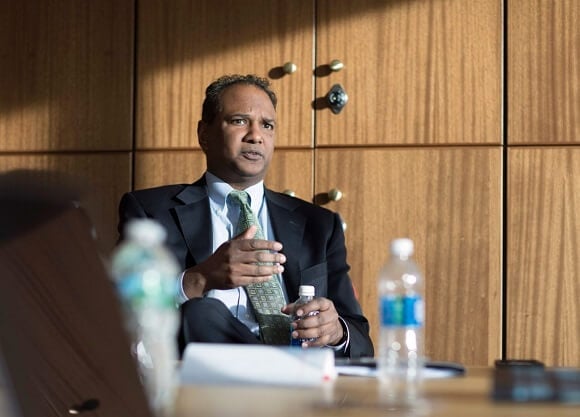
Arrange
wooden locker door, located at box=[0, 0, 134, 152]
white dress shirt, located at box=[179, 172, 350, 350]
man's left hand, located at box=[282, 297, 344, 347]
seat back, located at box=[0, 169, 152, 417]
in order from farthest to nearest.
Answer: wooden locker door, located at box=[0, 0, 134, 152] < white dress shirt, located at box=[179, 172, 350, 350] < man's left hand, located at box=[282, 297, 344, 347] < seat back, located at box=[0, 169, 152, 417]

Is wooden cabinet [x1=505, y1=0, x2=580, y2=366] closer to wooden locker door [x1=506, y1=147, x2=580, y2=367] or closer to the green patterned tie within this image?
wooden locker door [x1=506, y1=147, x2=580, y2=367]

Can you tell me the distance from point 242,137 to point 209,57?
0.54 meters

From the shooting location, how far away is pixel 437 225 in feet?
11.0

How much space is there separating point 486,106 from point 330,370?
2.13 metres

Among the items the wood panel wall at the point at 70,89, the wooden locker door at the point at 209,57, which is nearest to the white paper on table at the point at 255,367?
the wooden locker door at the point at 209,57

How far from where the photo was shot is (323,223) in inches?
124

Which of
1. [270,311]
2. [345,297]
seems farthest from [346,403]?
[345,297]

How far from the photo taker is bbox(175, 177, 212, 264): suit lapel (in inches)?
117

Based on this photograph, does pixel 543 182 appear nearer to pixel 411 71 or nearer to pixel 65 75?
pixel 411 71

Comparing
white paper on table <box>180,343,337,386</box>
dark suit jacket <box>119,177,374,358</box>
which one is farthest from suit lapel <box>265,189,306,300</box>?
white paper on table <box>180,343,337,386</box>

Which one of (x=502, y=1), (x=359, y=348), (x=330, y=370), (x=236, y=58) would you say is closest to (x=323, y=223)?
(x=359, y=348)

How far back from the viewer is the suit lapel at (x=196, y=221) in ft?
9.73

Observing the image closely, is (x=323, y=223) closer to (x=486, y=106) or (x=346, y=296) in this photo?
(x=346, y=296)

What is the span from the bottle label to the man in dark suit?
119 centimetres
